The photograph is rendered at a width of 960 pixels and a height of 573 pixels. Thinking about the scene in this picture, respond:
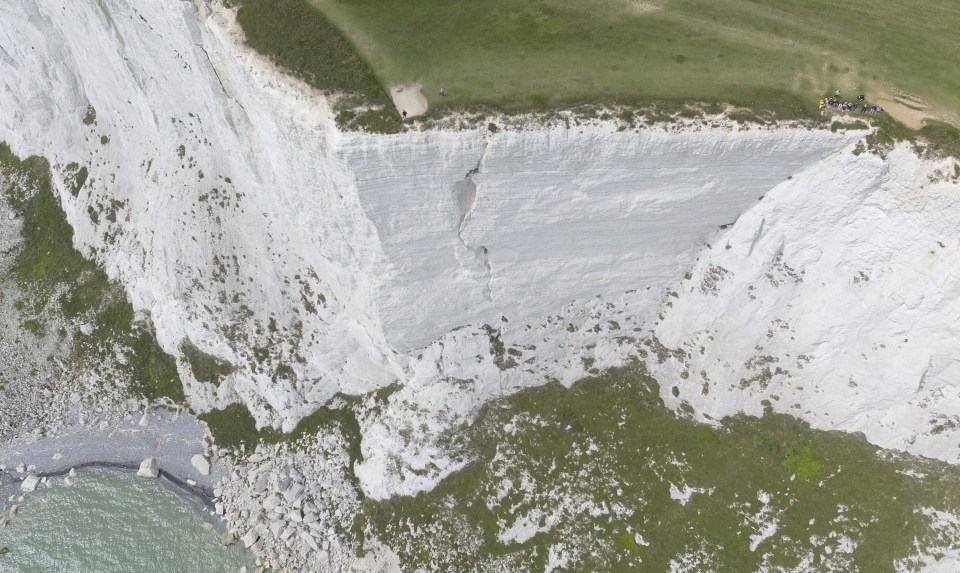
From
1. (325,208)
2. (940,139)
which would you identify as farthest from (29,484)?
(940,139)

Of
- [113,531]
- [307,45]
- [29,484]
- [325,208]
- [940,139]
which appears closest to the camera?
[940,139]

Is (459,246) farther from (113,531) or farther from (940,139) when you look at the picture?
(113,531)

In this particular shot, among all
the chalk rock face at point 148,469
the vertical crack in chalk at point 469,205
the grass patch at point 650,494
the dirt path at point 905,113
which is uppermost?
the dirt path at point 905,113

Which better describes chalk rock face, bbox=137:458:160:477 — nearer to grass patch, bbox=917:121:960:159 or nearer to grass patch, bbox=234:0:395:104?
grass patch, bbox=234:0:395:104

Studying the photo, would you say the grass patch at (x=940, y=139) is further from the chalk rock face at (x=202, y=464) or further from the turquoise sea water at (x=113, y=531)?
the chalk rock face at (x=202, y=464)

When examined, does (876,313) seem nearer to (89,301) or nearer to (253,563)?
(253,563)

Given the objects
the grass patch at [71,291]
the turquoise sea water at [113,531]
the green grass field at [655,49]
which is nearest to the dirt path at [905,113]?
the green grass field at [655,49]

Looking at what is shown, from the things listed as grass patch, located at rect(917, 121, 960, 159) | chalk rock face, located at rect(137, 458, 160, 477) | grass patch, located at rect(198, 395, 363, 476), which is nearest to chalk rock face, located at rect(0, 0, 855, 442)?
grass patch, located at rect(198, 395, 363, 476)
